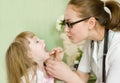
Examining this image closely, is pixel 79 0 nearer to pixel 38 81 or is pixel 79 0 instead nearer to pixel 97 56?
pixel 97 56

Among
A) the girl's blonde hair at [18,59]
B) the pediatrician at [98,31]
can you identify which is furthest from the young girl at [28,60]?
the pediatrician at [98,31]

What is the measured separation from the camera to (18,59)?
1668 millimetres

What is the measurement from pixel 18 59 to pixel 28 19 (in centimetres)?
44

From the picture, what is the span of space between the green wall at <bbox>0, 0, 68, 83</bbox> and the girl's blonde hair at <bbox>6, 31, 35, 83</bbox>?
23 centimetres

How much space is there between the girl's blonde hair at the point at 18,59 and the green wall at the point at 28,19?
0.76 ft

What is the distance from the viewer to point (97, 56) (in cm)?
162

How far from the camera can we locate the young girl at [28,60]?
1663 millimetres

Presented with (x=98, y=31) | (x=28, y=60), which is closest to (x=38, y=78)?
(x=28, y=60)

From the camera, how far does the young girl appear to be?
166cm

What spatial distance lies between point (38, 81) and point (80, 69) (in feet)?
1.10

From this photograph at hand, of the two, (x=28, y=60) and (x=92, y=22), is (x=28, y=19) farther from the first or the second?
(x=92, y=22)

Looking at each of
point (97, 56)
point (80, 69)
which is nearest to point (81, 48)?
point (80, 69)

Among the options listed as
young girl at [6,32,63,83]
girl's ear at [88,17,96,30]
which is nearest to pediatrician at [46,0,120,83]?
girl's ear at [88,17,96,30]

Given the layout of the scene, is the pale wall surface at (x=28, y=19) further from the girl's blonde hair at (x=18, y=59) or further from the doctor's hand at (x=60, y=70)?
the doctor's hand at (x=60, y=70)
